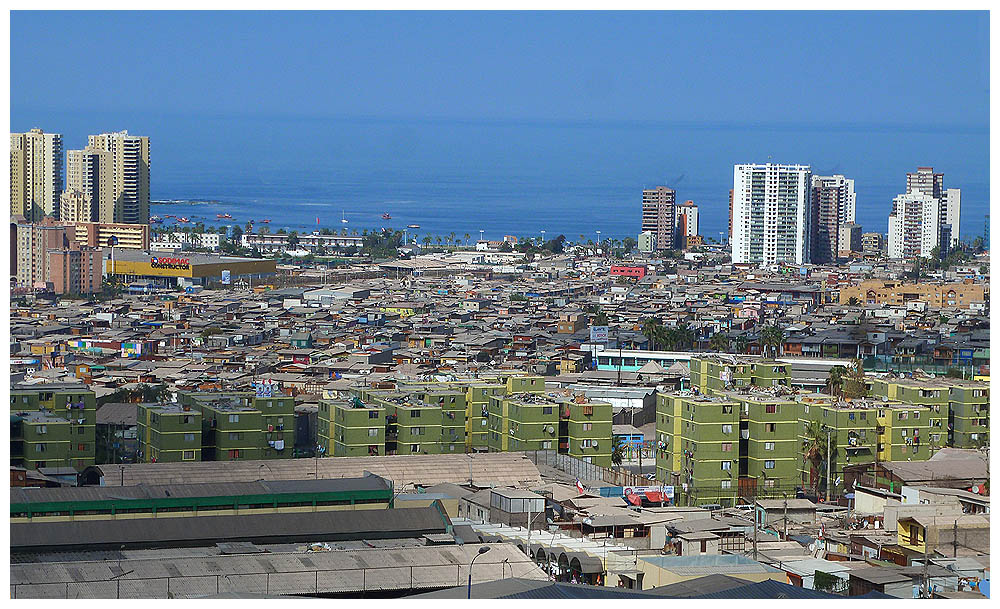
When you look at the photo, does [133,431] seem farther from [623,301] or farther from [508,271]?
[508,271]

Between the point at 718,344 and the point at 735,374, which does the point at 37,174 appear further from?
the point at 735,374

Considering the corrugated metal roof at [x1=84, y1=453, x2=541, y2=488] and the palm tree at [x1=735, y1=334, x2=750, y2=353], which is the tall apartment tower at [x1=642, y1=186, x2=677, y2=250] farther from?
the corrugated metal roof at [x1=84, y1=453, x2=541, y2=488]

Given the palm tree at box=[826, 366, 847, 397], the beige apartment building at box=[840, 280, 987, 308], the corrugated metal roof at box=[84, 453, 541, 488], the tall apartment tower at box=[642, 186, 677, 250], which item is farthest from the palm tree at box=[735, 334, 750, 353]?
the tall apartment tower at box=[642, 186, 677, 250]

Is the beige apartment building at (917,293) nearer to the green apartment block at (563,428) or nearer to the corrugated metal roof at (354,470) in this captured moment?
the green apartment block at (563,428)

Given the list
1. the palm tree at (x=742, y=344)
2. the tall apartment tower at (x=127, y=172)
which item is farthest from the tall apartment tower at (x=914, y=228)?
the palm tree at (x=742, y=344)

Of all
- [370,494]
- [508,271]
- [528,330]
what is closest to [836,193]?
[508,271]

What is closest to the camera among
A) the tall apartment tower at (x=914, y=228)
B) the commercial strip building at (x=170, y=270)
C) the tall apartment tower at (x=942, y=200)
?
the commercial strip building at (x=170, y=270)
